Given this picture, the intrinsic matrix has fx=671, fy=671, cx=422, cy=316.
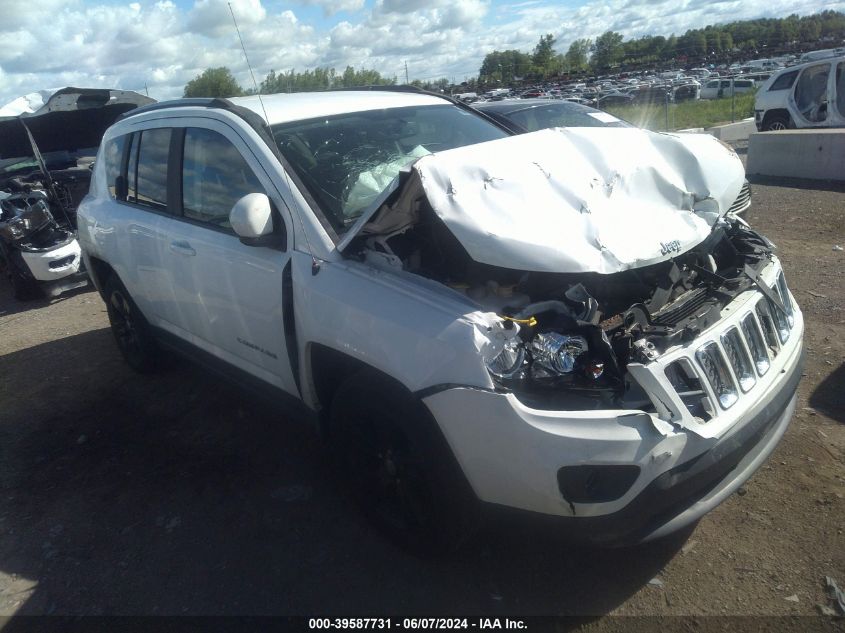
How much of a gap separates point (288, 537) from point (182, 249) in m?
1.79

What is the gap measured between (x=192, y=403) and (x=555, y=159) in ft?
10.7

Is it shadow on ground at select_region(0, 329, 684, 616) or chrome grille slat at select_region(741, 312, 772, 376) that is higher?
chrome grille slat at select_region(741, 312, 772, 376)

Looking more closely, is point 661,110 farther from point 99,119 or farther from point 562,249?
point 562,249

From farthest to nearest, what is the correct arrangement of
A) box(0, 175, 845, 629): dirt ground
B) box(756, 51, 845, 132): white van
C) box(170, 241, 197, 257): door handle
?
1. box(756, 51, 845, 132): white van
2. box(170, 241, 197, 257): door handle
3. box(0, 175, 845, 629): dirt ground

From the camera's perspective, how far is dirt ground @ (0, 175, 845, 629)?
9.18ft

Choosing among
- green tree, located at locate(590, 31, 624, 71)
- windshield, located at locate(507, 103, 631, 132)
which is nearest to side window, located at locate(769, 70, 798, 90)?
windshield, located at locate(507, 103, 631, 132)

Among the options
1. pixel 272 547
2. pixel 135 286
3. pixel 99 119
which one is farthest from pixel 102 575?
pixel 99 119

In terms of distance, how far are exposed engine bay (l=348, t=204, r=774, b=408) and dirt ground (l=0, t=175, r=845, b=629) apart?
61cm

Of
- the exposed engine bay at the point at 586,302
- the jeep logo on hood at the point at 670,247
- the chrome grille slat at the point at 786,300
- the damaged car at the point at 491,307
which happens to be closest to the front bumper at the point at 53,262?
the damaged car at the point at 491,307

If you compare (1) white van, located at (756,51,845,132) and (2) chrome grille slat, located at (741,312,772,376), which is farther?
(1) white van, located at (756,51,845,132)

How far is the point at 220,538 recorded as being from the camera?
3.38 metres

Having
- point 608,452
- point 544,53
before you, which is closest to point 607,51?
point 544,53

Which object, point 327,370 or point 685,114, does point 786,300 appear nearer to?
point 327,370

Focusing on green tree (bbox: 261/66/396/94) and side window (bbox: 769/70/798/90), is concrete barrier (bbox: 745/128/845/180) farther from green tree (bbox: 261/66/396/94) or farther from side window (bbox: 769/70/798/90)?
green tree (bbox: 261/66/396/94)
